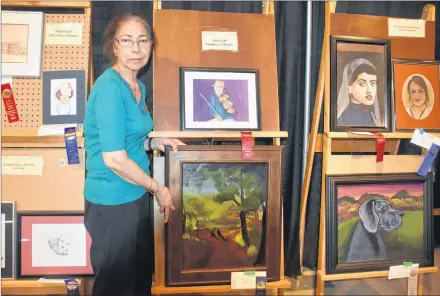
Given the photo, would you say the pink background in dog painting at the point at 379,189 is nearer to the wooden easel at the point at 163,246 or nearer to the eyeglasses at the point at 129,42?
the wooden easel at the point at 163,246

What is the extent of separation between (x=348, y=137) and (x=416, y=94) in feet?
1.59

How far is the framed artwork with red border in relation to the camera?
1736 mm

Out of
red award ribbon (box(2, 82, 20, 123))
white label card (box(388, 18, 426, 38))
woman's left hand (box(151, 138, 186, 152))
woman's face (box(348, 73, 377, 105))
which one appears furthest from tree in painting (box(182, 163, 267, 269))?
white label card (box(388, 18, 426, 38))

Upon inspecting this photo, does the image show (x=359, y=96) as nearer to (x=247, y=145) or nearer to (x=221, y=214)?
(x=247, y=145)

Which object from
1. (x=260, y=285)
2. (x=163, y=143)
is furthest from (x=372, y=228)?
(x=163, y=143)

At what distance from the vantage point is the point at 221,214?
172 cm

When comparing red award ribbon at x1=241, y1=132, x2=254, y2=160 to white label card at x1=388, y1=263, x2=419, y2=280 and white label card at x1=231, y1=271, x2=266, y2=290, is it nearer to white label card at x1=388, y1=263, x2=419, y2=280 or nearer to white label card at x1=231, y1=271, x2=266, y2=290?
white label card at x1=231, y1=271, x2=266, y2=290

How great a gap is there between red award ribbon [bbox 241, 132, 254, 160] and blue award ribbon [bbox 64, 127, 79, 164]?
2.54 ft

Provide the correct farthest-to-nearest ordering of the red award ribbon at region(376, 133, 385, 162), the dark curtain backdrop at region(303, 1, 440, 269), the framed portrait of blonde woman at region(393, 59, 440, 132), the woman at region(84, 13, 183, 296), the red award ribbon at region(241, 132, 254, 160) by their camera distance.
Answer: the dark curtain backdrop at region(303, 1, 440, 269) < the framed portrait of blonde woman at region(393, 59, 440, 132) < the red award ribbon at region(376, 133, 385, 162) < the red award ribbon at region(241, 132, 254, 160) < the woman at region(84, 13, 183, 296)

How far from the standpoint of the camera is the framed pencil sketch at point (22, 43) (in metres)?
1.74

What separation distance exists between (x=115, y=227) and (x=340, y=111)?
119cm

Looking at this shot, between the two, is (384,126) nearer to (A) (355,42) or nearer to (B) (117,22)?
(A) (355,42)

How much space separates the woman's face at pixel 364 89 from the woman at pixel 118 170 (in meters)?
1.04

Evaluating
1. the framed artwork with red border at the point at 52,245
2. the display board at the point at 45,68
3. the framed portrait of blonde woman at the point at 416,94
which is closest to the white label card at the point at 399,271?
the framed portrait of blonde woman at the point at 416,94
